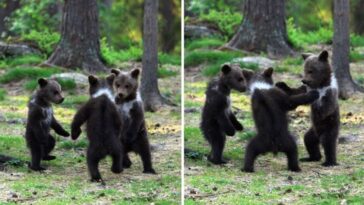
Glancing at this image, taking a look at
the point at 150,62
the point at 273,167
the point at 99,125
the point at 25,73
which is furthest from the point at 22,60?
the point at 273,167

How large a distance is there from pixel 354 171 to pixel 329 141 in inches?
10.1

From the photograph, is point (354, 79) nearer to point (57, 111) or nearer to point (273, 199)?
point (273, 199)

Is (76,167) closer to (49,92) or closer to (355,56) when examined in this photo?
(49,92)

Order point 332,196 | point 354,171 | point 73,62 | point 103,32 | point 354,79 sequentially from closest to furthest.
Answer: point 332,196
point 354,171
point 354,79
point 73,62
point 103,32

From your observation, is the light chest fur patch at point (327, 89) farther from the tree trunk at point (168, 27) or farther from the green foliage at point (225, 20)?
the tree trunk at point (168, 27)

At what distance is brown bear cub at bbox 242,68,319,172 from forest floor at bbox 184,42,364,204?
0.12 m

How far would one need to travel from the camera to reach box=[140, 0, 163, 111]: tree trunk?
645 cm

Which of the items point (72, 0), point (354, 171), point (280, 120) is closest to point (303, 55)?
point (280, 120)

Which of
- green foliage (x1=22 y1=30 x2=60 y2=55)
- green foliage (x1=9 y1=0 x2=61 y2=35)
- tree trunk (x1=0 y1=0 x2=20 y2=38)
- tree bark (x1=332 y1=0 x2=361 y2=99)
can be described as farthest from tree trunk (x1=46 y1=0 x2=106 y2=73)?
tree trunk (x1=0 y1=0 x2=20 y2=38)

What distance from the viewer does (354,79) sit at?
595 centimetres

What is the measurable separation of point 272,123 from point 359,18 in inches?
52.0

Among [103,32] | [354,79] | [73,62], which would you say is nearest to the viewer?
[354,79]

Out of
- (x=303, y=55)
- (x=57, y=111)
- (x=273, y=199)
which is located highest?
(x=303, y=55)

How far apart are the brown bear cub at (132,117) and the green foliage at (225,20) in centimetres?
63
